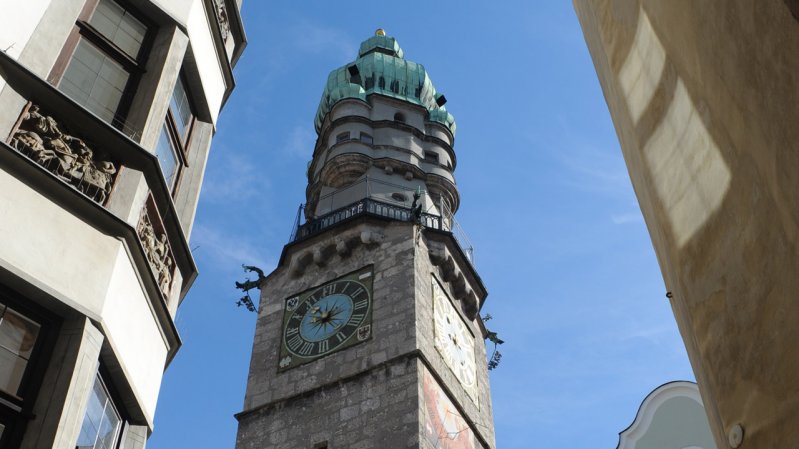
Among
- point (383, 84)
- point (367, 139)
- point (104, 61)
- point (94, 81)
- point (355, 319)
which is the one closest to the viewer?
point (94, 81)

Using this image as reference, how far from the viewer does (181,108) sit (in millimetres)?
7262

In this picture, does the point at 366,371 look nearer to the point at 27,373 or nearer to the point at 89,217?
the point at 89,217

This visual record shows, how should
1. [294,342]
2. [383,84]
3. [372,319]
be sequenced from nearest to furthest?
[372,319], [294,342], [383,84]

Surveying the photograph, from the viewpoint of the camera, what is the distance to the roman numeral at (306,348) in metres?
21.1

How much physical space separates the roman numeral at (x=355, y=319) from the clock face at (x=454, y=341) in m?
1.70

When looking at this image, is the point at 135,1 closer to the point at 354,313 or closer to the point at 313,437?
the point at 313,437

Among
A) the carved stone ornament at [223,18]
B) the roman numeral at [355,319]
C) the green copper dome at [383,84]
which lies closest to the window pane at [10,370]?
the carved stone ornament at [223,18]

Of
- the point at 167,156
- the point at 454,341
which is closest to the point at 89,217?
the point at 167,156

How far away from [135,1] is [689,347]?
172 inches

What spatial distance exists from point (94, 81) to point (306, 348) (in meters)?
15.6

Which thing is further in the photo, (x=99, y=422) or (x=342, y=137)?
(x=342, y=137)

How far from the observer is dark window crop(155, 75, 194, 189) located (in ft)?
22.1

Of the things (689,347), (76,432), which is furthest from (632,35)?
(76,432)

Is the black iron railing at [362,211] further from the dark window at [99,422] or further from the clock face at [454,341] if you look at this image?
the dark window at [99,422]
